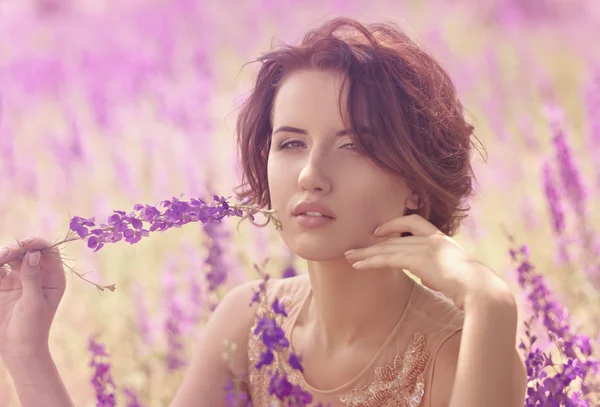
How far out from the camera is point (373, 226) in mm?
2010

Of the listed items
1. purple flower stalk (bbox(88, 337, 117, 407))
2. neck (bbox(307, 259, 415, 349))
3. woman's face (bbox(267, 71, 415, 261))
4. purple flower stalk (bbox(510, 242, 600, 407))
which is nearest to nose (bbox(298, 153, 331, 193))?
woman's face (bbox(267, 71, 415, 261))

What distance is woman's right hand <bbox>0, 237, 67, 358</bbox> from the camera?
2.02 meters

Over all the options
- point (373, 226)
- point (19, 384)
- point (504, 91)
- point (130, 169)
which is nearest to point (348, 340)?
point (373, 226)

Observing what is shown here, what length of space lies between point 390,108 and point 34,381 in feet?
3.24

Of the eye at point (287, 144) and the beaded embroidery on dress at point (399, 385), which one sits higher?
the eye at point (287, 144)

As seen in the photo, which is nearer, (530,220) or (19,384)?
(19,384)

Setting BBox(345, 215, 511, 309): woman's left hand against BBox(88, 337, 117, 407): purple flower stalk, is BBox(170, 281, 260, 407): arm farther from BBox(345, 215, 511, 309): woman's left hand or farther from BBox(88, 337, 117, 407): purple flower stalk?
BBox(345, 215, 511, 309): woman's left hand

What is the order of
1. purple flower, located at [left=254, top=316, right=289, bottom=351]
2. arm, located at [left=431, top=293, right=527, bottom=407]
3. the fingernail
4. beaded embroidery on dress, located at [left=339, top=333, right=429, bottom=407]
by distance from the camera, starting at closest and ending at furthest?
purple flower, located at [left=254, top=316, right=289, bottom=351] < arm, located at [left=431, top=293, right=527, bottom=407] < the fingernail < beaded embroidery on dress, located at [left=339, top=333, right=429, bottom=407]

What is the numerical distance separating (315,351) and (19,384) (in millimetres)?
686

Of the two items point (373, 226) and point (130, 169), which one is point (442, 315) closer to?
point (373, 226)

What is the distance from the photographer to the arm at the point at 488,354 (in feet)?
5.83

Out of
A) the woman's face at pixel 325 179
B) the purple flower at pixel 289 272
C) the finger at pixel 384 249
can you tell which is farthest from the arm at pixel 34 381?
the purple flower at pixel 289 272

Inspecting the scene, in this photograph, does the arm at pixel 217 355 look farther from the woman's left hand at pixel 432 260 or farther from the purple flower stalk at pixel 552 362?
the purple flower stalk at pixel 552 362

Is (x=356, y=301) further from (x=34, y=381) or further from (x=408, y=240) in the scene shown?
(x=34, y=381)
